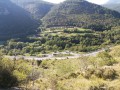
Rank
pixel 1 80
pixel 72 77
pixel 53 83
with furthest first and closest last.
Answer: pixel 72 77 → pixel 1 80 → pixel 53 83

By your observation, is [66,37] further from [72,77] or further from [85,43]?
[72,77]

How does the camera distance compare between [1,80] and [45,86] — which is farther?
A: [1,80]

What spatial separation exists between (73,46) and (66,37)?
1355 cm

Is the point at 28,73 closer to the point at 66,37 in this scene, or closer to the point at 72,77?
the point at 72,77

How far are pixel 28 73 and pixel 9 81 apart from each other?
5438 millimetres

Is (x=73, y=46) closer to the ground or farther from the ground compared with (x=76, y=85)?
closer to the ground

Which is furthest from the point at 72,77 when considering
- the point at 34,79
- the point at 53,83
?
the point at 53,83

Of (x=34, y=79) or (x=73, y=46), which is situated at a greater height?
(x=34, y=79)

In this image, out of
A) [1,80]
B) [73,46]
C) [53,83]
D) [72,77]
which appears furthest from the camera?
[73,46]

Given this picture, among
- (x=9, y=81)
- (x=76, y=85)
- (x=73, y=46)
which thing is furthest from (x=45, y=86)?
(x=73, y=46)

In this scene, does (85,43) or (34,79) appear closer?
(34,79)

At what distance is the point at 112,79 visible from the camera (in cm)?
4284

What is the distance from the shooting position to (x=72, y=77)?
4653 cm

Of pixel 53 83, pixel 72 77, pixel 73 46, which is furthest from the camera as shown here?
pixel 73 46
